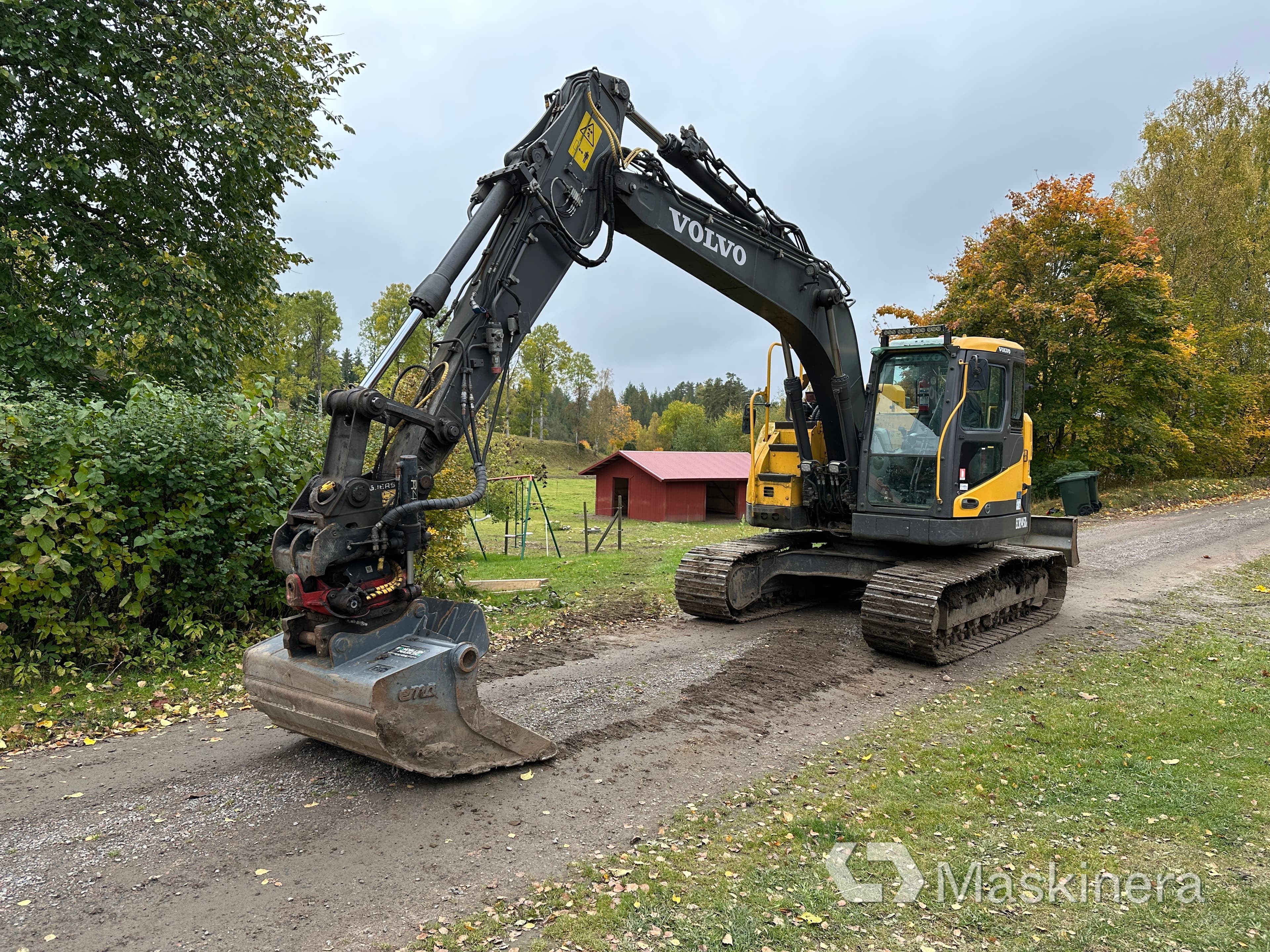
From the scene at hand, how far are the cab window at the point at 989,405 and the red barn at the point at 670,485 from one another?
2000 centimetres

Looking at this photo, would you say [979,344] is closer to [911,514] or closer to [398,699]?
[911,514]

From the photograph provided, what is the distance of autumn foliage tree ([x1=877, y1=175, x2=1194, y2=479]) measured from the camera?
2122 centimetres

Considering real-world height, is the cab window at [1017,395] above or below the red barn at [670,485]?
above

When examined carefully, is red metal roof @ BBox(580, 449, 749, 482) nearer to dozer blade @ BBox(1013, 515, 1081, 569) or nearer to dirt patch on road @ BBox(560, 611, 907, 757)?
dozer blade @ BBox(1013, 515, 1081, 569)

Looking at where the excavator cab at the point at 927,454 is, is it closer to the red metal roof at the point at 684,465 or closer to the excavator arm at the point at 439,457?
the excavator arm at the point at 439,457

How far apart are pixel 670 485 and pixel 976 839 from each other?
2526 cm

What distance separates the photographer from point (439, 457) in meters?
5.28

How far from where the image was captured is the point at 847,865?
402cm

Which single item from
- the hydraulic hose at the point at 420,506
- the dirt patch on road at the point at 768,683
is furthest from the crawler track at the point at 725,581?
the hydraulic hose at the point at 420,506

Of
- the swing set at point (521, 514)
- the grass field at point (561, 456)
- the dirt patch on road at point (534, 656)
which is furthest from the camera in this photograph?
the grass field at point (561, 456)

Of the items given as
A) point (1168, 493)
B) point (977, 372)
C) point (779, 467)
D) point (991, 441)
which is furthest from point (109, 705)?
point (1168, 493)

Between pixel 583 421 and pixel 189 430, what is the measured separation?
7462cm

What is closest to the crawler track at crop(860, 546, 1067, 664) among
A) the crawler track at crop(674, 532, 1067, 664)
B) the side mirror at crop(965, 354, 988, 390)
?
the crawler track at crop(674, 532, 1067, 664)

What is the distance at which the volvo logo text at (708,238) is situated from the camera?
23.0ft
